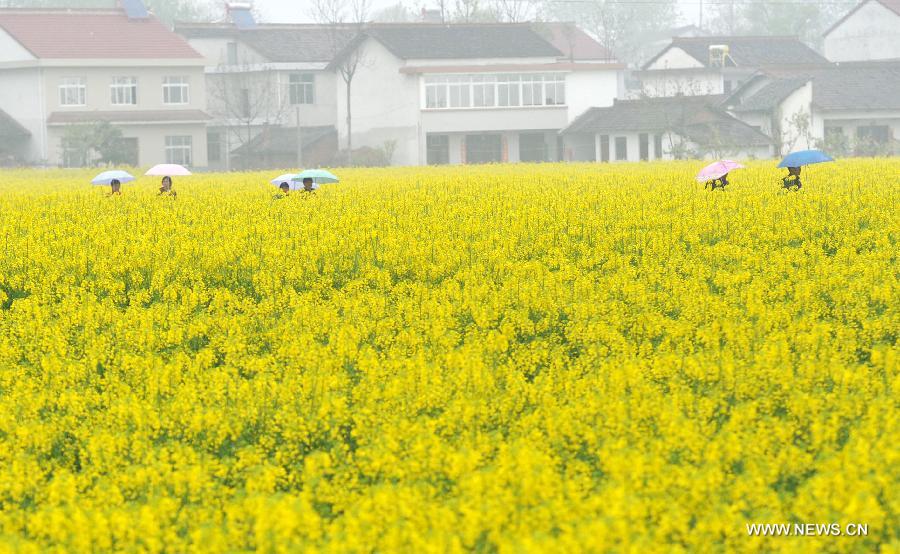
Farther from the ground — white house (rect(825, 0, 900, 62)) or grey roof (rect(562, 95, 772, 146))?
white house (rect(825, 0, 900, 62))

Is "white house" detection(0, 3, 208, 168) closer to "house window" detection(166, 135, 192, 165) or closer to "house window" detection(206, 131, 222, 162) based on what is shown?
"house window" detection(166, 135, 192, 165)

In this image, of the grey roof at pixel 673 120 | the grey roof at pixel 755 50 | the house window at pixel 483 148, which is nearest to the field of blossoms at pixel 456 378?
the grey roof at pixel 673 120

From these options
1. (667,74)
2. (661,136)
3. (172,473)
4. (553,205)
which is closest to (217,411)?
(172,473)

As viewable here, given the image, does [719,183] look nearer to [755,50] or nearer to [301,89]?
[301,89]

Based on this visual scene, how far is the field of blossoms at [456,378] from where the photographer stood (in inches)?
283

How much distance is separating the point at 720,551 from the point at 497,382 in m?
3.39

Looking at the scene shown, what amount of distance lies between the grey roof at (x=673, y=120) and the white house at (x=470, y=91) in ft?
6.26

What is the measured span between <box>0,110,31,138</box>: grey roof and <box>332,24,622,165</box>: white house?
15.8m

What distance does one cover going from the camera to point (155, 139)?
198ft

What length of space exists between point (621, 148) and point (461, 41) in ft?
30.5

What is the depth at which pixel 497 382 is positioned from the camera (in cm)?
1007

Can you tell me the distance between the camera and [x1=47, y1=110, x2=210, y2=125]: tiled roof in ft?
189

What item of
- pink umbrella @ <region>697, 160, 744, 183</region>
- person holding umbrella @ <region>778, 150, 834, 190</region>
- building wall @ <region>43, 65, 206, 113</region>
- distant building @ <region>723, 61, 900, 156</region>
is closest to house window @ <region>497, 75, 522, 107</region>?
distant building @ <region>723, 61, 900, 156</region>

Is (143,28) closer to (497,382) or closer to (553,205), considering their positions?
(553,205)
